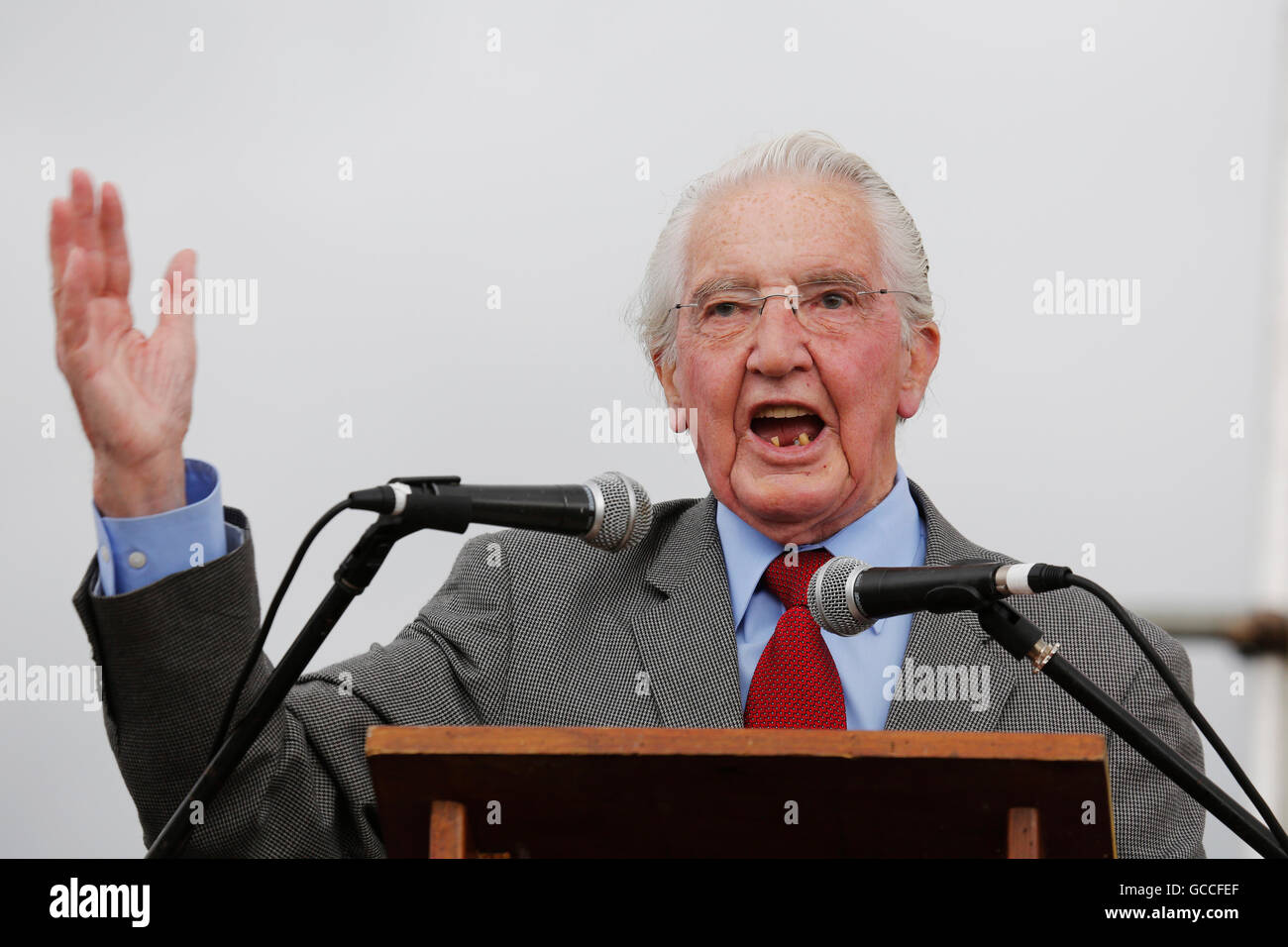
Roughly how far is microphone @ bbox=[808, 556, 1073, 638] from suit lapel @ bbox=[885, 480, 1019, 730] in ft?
1.82

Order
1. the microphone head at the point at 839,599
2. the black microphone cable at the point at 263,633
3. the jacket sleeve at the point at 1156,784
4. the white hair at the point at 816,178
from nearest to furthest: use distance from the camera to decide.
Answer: the black microphone cable at the point at 263,633
the microphone head at the point at 839,599
the jacket sleeve at the point at 1156,784
the white hair at the point at 816,178

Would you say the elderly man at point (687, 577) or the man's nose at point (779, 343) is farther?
the man's nose at point (779, 343)

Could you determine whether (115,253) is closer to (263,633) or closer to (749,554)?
(263,633)

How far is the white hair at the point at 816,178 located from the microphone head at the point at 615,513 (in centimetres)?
107

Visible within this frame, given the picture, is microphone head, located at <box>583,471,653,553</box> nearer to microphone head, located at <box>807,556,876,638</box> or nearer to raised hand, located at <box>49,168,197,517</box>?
microphone head, located at <box>807,556,876,638</box>

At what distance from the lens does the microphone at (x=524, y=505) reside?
1.44 m

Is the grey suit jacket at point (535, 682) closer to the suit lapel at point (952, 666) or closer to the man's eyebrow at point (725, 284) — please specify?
the suit lapel at point (952, 666)

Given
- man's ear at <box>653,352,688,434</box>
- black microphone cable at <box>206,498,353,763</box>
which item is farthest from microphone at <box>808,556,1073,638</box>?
man's ear at <box>653,352,688,434</box>

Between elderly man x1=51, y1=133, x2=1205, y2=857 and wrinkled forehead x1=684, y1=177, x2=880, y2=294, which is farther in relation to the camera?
wrinkled forehead x1=684, y1=177, x2=880, y2=294

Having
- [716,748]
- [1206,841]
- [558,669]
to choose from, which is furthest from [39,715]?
[1206,841]

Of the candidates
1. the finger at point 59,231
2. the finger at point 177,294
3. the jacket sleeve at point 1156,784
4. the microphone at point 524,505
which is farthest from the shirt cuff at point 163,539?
the jacket sleeve at point 1156,784

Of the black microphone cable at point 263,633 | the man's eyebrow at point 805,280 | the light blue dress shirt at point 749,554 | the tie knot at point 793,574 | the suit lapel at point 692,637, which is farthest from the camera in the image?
the man's eyebrow at point 805,280

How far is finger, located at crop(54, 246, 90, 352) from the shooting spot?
1.69 m

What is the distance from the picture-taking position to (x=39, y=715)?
3193mm
